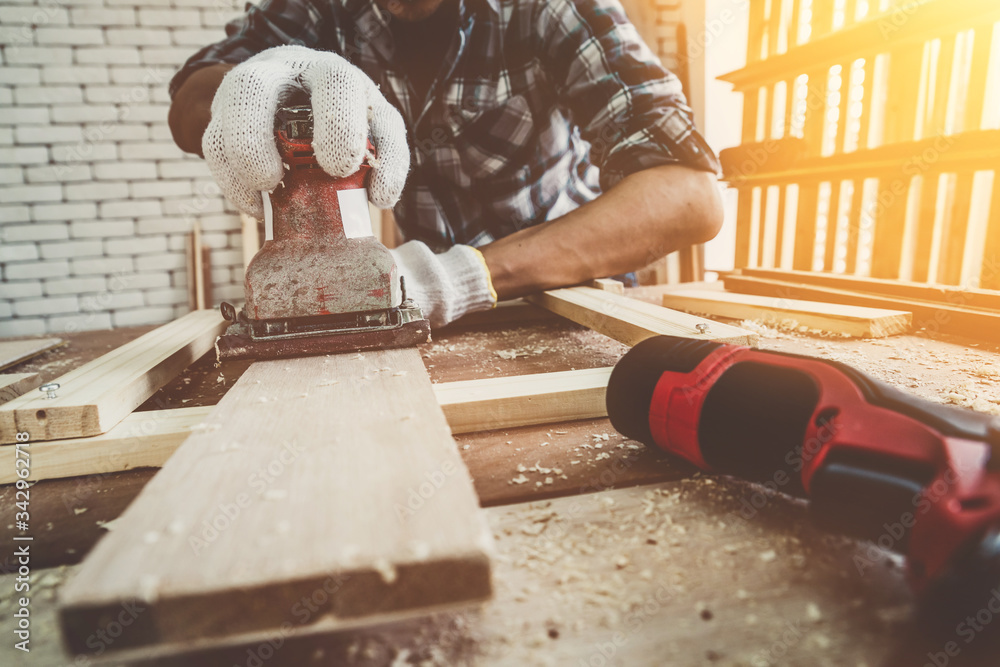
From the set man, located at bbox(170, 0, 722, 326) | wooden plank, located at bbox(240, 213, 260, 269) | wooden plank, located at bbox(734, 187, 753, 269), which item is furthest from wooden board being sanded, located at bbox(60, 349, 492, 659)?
wooden plank, located at bbox(240, 213, 260, 269)

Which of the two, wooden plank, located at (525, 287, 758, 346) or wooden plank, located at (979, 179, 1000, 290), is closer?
wooden plank, located at (525, 287, 758, 346)

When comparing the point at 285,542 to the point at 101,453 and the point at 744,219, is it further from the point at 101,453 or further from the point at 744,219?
the point at 744,219

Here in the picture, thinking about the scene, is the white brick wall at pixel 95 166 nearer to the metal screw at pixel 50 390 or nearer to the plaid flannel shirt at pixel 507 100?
the plaid flannel shirt at pixel 507 100

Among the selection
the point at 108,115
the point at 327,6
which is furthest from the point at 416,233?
the point at 108,115

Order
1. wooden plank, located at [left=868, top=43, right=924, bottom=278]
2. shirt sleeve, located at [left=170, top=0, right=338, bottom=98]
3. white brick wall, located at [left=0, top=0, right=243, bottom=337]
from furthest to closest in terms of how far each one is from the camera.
→ white brick wall, located at [left=0, top=0, right=243, bottom=337] → wooden plank, located at [left=868, top=43, right=924, bottom=278] → shirt sleeve, located at [left=170, top=0, right=338, bottom=98]

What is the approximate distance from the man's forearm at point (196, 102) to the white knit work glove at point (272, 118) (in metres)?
0.82

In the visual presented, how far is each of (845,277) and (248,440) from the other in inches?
70.8

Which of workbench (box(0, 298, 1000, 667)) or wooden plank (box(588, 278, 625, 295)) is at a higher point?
wooden plank (box(588, 278, 625, 295))

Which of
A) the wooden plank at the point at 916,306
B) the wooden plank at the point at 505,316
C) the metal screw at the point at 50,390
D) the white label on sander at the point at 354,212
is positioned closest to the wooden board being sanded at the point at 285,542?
the metal screw at the point at 50,390

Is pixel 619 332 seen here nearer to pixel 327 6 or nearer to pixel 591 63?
pixel 591 63

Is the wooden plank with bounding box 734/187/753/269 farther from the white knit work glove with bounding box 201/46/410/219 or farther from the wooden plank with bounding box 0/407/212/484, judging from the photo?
the wooden plank with bounding box 0/407/212/484

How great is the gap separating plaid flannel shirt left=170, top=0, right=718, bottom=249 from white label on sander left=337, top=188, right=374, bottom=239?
93 cm

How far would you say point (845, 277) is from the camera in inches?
68.7

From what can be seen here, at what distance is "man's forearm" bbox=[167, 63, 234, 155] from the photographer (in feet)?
5.53
